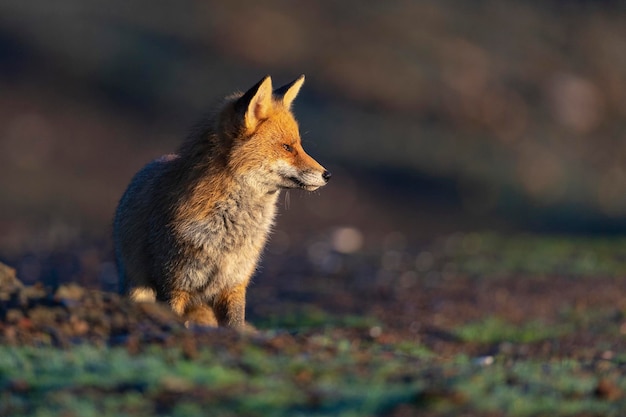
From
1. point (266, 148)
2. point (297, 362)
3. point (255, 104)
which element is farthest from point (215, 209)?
point (297, 362)

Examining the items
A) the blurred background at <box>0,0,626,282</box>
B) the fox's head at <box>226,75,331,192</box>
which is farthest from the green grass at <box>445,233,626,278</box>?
the fox's head at <box>226,75,331,192</box>

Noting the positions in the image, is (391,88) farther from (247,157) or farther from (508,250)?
(247,157)

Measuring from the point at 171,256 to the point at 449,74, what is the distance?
26.0 metres

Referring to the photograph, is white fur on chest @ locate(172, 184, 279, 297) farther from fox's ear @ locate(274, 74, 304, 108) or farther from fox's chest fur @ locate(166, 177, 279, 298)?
fox's ear @ locate(274, 74, 304, 108)

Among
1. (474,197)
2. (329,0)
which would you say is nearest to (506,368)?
(474,197)

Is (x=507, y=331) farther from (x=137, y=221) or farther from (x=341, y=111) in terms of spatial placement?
(x=341, y=111)

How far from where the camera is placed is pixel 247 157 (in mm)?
9000

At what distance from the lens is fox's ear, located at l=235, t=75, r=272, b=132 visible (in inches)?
352

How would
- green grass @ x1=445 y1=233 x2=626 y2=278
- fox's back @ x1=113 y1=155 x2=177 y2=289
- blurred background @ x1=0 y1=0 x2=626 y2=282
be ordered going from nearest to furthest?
fox's back @ x1=113 y1=155 x2=177 y2=289 < green grass @ x1=445 y1=233 x2=626 y2=278 < blurred background @ x1=0 y1=0 x2=626 y2=282

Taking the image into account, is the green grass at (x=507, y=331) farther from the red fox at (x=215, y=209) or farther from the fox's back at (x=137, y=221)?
the fox's back at (x=137, y=221)

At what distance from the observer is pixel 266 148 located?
29.9 ft

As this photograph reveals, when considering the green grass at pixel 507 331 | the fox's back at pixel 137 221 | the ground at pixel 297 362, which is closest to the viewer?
the ground at pixel 297 362

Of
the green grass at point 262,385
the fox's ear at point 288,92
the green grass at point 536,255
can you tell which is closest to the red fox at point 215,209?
the fox's ear at point 288,92

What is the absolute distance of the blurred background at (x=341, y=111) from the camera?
77.2 ft
